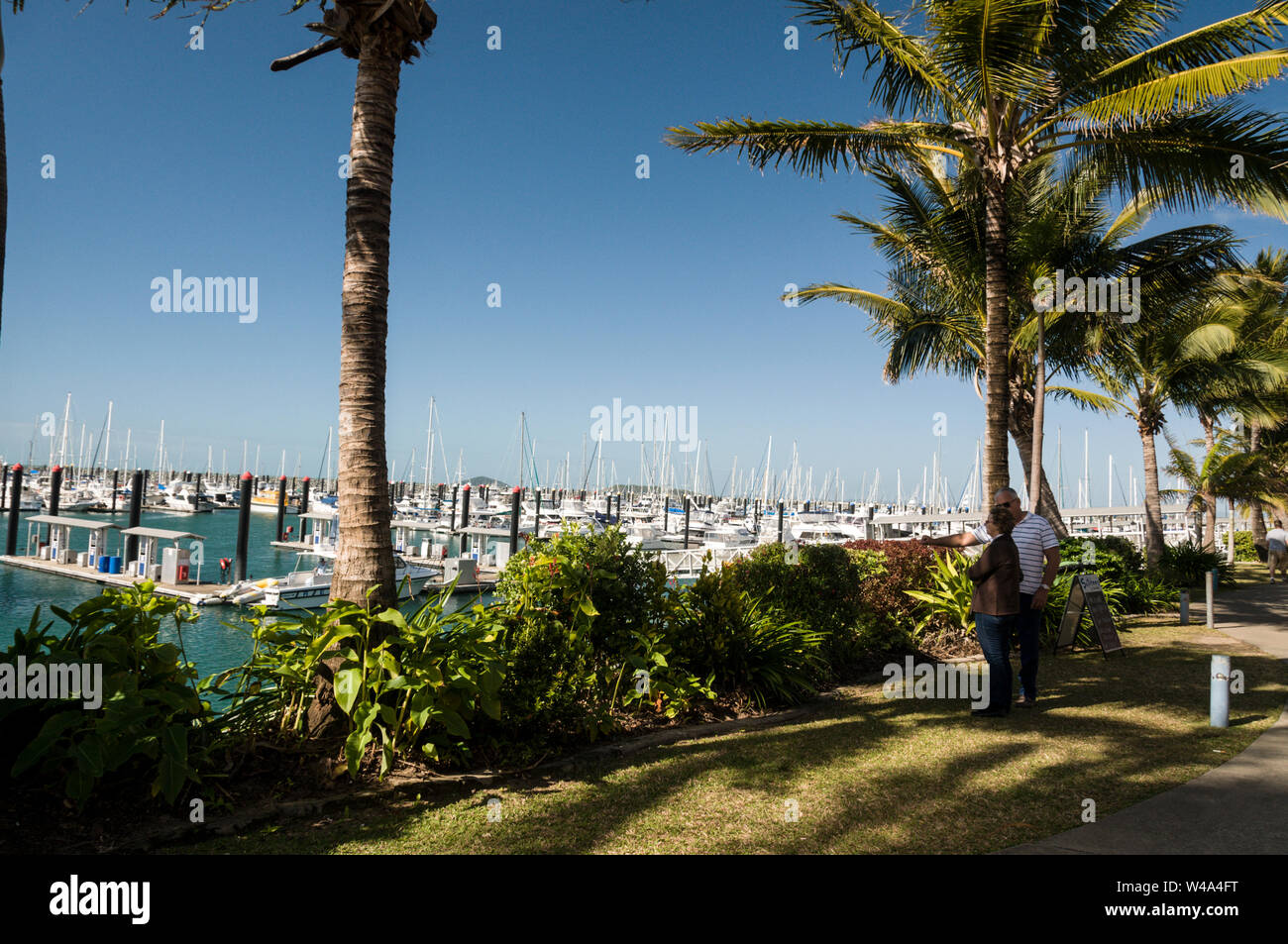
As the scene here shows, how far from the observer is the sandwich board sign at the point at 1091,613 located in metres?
9.47

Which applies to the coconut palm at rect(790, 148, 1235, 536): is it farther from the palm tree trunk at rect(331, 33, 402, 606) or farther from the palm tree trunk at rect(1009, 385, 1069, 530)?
the palm tree trunk at rect(331, 33, 402, 606)

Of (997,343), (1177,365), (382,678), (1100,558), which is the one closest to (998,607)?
(382,678)

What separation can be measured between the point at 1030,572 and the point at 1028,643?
26.6 inches

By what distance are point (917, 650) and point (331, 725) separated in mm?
7544

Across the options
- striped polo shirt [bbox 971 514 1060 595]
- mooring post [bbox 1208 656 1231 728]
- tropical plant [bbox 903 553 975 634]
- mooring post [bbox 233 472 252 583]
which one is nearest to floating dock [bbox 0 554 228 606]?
mooring post [bbox 233 472 252 583]

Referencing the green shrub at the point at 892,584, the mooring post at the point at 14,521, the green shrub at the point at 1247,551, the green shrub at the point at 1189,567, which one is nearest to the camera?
the green shrub at the point at 892,584

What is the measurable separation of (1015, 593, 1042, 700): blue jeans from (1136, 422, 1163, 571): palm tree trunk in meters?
14.4

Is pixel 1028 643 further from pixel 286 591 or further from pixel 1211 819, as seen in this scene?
pixel 286 591

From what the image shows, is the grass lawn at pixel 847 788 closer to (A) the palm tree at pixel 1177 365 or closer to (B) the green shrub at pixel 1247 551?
(A) the palm tree at pixel 1177 365

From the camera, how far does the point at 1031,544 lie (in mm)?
7156

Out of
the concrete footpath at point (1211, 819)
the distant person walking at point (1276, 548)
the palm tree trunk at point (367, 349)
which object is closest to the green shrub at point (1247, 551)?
the distant person walking at point (1276, 548)

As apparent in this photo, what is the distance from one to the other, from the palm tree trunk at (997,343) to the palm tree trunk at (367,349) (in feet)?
30.3
